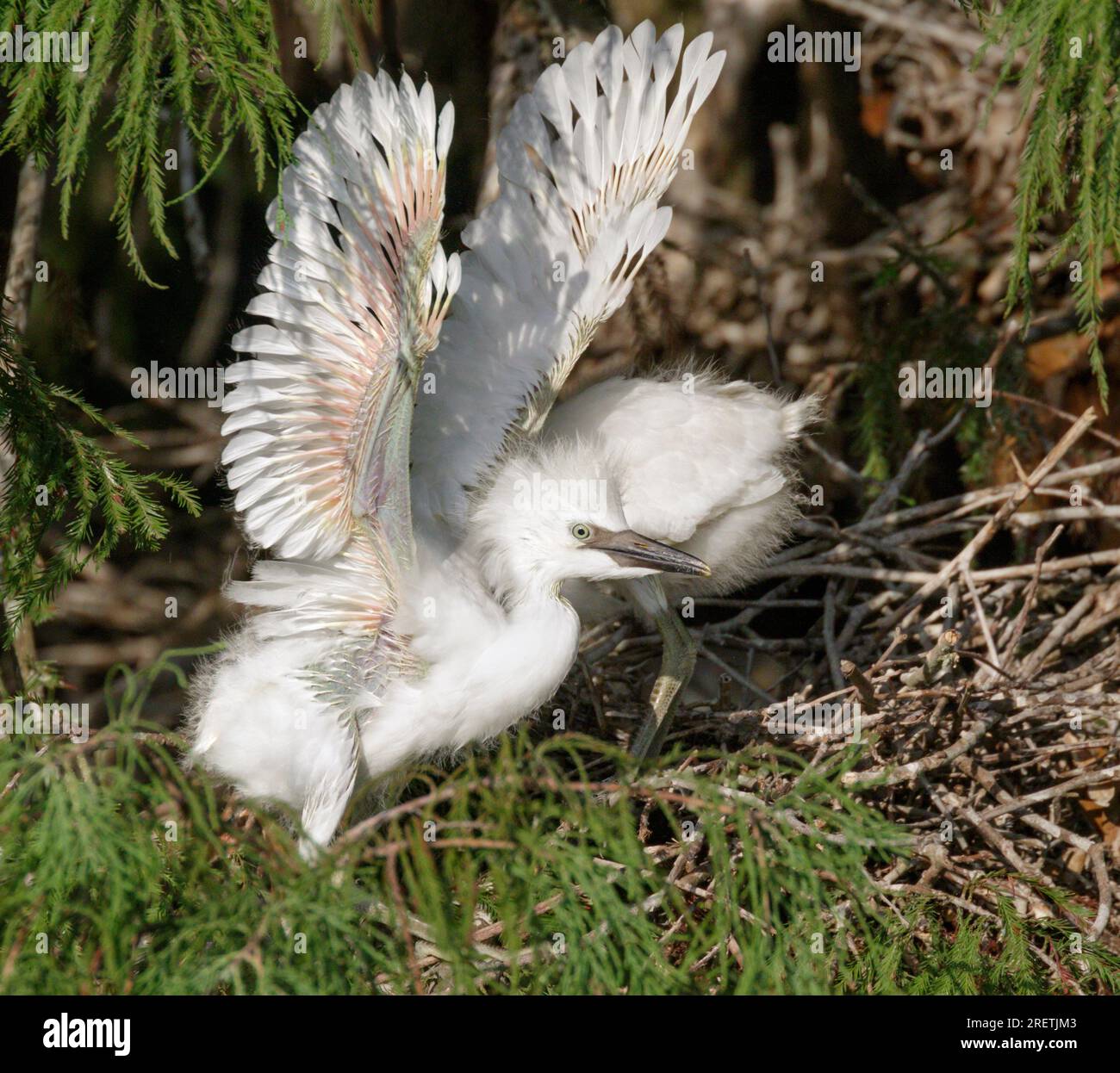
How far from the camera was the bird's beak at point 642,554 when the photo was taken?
2127 millimetres

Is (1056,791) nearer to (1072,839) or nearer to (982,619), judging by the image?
(1072,839)

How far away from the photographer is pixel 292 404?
2.04 m

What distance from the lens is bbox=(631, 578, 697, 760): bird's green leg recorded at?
2490 mm

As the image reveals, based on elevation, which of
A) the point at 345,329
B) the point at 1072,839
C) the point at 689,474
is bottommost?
the point at 1072,839

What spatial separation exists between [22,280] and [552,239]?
1055 millimetres

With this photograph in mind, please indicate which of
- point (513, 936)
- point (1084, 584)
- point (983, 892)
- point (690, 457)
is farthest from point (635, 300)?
point (513, 936)

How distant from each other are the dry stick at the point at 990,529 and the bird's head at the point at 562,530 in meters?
0.69

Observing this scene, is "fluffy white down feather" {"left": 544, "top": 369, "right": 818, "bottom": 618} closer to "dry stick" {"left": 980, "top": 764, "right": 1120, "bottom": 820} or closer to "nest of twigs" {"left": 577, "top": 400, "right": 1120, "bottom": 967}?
"nest of twigs" {"left": 577, "top": 400, "right": 1120, "bottom": 967}

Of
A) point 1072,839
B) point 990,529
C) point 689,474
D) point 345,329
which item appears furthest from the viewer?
point 990,529

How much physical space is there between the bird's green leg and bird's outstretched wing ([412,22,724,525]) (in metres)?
0.45

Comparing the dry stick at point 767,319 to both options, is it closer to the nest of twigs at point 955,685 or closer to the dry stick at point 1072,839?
the nest of twigs at point 955,685

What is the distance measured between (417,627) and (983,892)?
103 cm

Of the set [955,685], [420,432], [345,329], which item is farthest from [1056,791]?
[345,329]

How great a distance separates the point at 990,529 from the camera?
2.54 m
